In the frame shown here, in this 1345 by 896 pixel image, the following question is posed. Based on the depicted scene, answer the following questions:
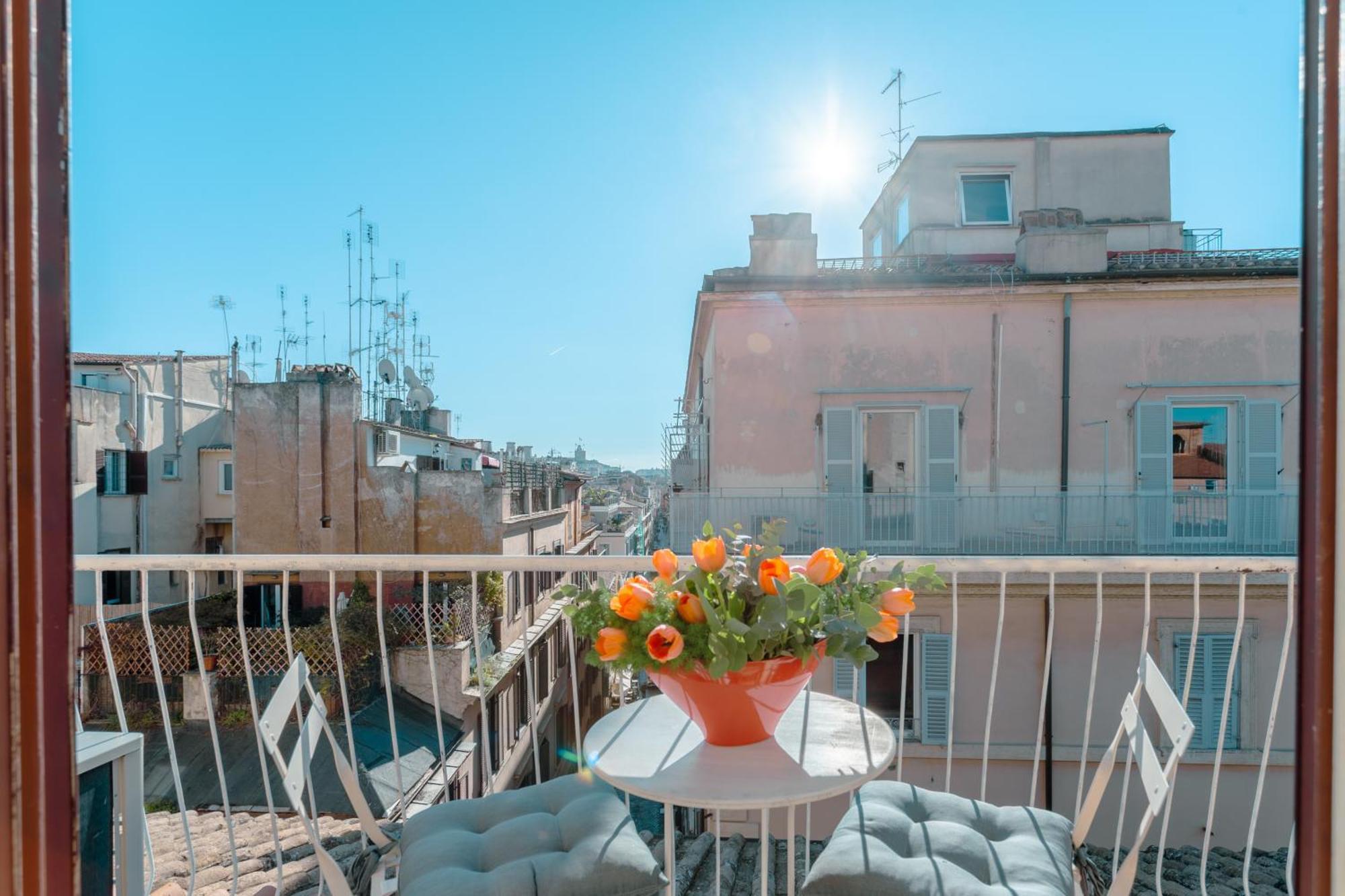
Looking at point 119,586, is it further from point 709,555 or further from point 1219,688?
point 1219,688

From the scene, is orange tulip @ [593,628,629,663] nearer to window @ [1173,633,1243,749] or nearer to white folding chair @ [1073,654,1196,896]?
white folding chair @ [1073,654,1196,896]

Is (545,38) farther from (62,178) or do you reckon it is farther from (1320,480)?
(1320,480)

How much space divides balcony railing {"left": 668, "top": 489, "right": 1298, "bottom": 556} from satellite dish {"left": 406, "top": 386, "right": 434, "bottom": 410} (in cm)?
998

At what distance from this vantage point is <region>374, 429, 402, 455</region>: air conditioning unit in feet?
39.7

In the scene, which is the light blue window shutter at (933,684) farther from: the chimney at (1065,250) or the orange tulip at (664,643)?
the orange tulip at (664,643)

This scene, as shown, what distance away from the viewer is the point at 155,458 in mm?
15414

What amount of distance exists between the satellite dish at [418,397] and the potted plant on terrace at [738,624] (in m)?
15.6

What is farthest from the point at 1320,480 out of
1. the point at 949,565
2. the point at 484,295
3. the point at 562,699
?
the point at 562,699

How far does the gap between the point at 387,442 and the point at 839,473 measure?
8892mm

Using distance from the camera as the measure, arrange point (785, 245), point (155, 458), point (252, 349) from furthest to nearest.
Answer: point (252, 349), point (155, 458), point (785, 245)

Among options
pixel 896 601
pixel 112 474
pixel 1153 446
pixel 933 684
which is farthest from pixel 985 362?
pixel 112 474

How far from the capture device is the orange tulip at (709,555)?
4.21 feet

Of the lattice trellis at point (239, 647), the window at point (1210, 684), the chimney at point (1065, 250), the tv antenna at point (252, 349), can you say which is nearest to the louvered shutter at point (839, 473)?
the chimney at point (1065, 250)

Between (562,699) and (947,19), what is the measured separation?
14081mm
